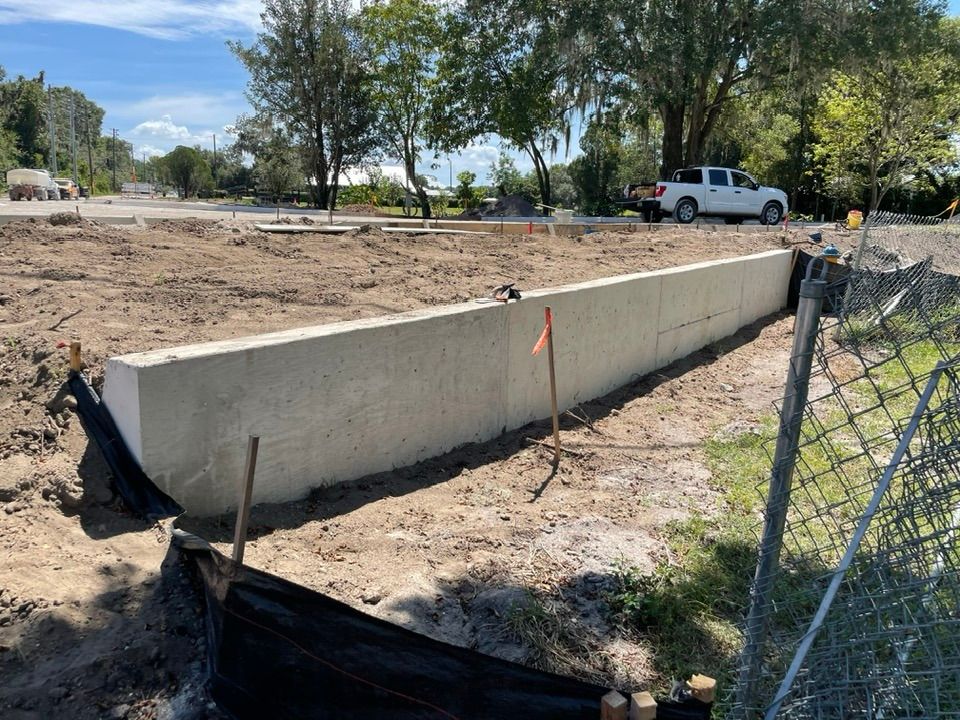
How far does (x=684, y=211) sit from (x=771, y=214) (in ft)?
10.8

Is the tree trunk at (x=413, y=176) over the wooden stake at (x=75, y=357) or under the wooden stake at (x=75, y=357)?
over

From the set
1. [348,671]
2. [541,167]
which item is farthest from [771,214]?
[348,671]

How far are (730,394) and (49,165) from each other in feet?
278

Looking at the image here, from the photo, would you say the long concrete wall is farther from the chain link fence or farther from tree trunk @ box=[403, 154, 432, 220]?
tree trunk @ box=[403, 154, 432, 220]

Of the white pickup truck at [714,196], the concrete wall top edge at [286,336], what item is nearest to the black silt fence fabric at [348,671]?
the concrete wall top edge at [286,336]

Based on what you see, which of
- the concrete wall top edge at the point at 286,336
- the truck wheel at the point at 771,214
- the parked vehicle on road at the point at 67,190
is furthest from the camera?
the parked vehicle on road at the point at 67,190

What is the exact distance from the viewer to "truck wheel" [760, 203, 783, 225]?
2303 cm

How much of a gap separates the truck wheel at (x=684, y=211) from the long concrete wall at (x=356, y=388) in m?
14.5

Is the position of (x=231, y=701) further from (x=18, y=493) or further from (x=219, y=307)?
(x=219, y=307)

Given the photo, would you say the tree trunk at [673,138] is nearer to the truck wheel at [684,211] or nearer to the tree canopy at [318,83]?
the truck wheel at [684,211]

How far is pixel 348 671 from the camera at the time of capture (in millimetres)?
2607

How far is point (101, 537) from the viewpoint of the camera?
3818mm

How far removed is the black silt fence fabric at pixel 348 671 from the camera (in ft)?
8.14

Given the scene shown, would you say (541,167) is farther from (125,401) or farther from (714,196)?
(125,401)
